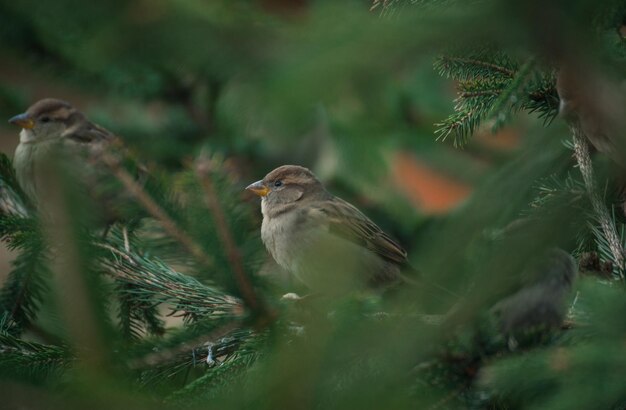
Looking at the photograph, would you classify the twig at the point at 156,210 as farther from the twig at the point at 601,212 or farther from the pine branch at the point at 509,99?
the twig at the point at 601,212

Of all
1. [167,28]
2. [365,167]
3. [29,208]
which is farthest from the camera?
[365,167]

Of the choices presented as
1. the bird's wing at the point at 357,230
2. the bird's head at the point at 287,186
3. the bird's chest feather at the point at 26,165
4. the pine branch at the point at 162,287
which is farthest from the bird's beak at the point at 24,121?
the pine branch at the point at 162,287

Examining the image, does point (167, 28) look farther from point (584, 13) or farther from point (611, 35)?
point (611, 35)

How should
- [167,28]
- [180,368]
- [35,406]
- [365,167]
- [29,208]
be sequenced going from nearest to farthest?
[167,28] → [35,406] → [180,368] → [29,208] → [365,167]

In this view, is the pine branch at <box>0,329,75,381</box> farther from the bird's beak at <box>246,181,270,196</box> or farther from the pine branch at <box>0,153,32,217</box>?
the bird's beak at <box>246,181,270,196</box>

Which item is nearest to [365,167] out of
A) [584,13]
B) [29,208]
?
[29,208]

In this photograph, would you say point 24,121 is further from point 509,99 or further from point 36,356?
point 509,99
